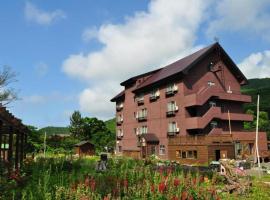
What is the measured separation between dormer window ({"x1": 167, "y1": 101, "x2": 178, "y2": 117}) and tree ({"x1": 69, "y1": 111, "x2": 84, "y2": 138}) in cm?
4042

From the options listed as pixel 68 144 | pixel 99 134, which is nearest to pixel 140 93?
pixel 68 144

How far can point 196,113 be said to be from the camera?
149ft

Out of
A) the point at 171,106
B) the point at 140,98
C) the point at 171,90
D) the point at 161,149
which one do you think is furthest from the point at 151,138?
the point at 171,90

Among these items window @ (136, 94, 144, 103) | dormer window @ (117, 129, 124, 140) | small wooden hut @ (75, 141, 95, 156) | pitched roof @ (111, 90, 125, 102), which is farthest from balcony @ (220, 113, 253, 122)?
small wooden hut @ (75, 141, 95, 156)

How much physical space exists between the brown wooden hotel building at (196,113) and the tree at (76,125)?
102 feet

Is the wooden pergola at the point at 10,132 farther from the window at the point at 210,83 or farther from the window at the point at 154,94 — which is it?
the window at the point at 210,83

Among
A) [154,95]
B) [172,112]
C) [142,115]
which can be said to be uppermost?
[154,95]

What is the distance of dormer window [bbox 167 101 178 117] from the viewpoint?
47.0 m

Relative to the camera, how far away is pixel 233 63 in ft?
170

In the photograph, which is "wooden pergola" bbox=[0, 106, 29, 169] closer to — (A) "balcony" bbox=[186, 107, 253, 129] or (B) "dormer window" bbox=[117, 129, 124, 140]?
(A) "balcony" bbox=[186, 107, 253, 129]

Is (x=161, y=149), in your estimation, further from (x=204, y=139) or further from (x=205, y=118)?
(x=204, y=139)

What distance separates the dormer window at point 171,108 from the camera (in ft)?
154

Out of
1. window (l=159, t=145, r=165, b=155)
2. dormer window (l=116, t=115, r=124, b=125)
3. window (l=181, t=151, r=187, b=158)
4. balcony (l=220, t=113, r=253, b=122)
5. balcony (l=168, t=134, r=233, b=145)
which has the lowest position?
window (l=181, t=151, r=187, b=158)

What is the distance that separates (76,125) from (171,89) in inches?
1862
